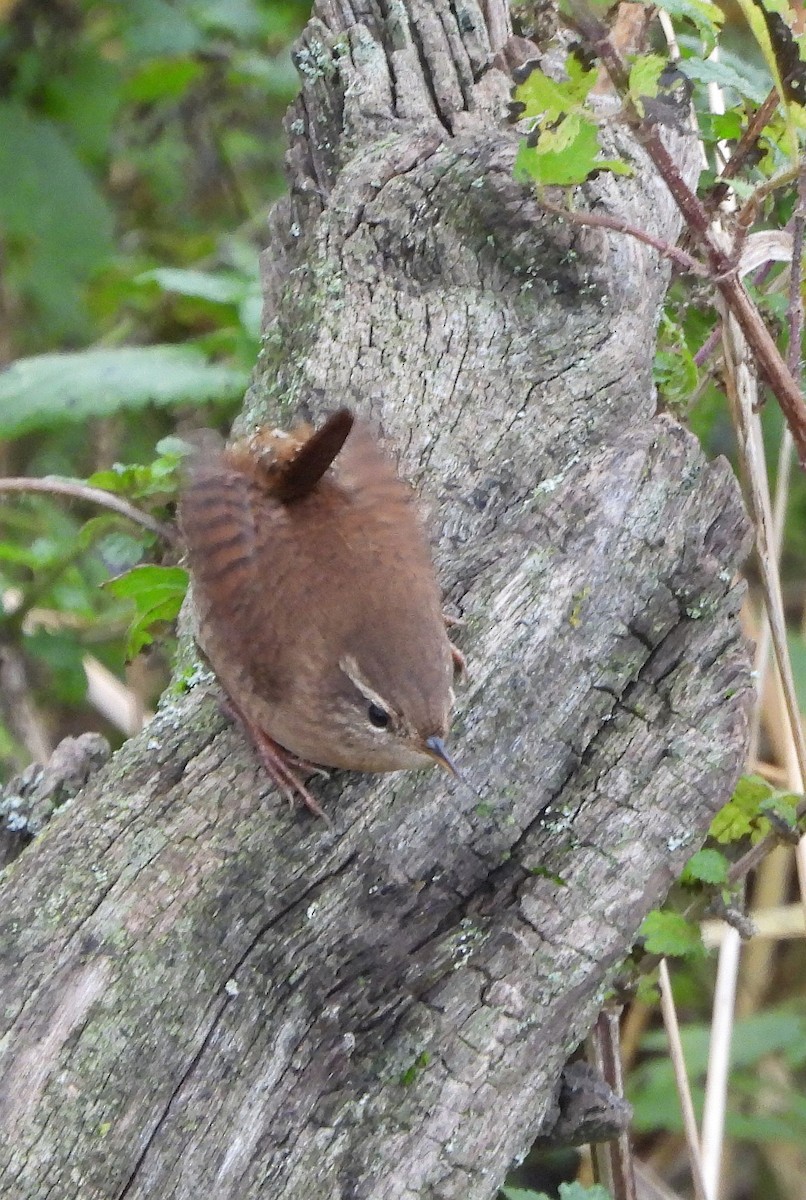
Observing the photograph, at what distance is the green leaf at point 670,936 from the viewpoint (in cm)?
225

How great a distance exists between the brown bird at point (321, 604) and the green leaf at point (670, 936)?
2.08ft

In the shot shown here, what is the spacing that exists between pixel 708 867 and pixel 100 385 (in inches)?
77.2

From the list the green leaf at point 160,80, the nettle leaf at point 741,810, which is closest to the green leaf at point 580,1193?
the nettle leaf at point 741,810

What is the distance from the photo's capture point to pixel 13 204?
169 inches

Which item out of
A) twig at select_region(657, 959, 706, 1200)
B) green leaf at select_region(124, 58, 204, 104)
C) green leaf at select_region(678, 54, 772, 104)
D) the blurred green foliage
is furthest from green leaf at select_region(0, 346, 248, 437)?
green leaf at select_region(124, 58, 204, 104)

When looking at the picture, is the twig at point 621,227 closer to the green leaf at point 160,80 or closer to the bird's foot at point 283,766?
the bird's foot at point 283,766

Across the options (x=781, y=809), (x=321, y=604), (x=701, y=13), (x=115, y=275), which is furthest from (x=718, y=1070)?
(x=115, y=275)

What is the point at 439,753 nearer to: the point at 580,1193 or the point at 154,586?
the point at 580,1193

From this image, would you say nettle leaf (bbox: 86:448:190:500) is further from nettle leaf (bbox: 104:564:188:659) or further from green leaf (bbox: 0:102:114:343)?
green leaf (bbox: 0:102:114:343)

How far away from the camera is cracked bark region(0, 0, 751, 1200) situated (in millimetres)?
1850

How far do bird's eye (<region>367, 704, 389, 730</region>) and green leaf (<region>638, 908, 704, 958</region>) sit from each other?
66cm

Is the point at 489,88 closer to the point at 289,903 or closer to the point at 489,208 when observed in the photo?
the point at 489,208

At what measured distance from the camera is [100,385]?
3.27 meters

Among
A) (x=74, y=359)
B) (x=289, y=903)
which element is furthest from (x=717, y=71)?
(x=74, y=359)
